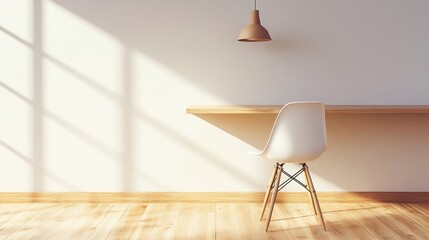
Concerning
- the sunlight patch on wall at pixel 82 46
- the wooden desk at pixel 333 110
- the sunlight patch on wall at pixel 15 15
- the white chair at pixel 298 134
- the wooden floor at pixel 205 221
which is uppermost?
the sunlight patch on wall at pixel 15 15

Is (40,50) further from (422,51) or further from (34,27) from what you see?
(422,51)

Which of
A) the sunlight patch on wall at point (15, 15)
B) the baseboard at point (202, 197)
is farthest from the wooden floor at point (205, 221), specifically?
the sunlight patch on wall at point (15, 15)

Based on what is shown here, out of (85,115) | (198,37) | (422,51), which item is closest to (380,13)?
(422,51)

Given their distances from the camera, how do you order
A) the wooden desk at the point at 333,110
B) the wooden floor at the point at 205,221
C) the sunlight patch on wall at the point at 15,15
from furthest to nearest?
the sunlight patch on wall at the point at 15,15 → the wooden desk at the point at 333,110 → the wooden floor at the point at 205,221

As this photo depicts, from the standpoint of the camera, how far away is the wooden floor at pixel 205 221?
138 inches

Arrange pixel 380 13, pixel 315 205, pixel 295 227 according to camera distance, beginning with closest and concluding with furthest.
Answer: pixel 295 227 → pixel 315 205 → pixel 380 13

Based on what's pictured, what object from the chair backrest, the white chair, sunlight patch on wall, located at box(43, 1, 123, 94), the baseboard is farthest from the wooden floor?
sunlight patch on wall, located at box(43, 1, 123, 94)

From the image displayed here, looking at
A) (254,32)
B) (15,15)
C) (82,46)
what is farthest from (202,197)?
(15,15)

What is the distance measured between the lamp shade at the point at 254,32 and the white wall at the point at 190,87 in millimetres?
267

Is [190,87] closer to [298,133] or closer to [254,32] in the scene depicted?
[254,32]

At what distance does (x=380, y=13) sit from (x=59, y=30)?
7.88 ft

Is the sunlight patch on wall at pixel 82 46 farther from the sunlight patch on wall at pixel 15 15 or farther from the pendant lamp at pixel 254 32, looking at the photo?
the pendant lamp at pixel 254 32

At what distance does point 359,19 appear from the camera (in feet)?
14.2

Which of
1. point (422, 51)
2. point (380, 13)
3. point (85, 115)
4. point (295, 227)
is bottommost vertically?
point (295, 227)
